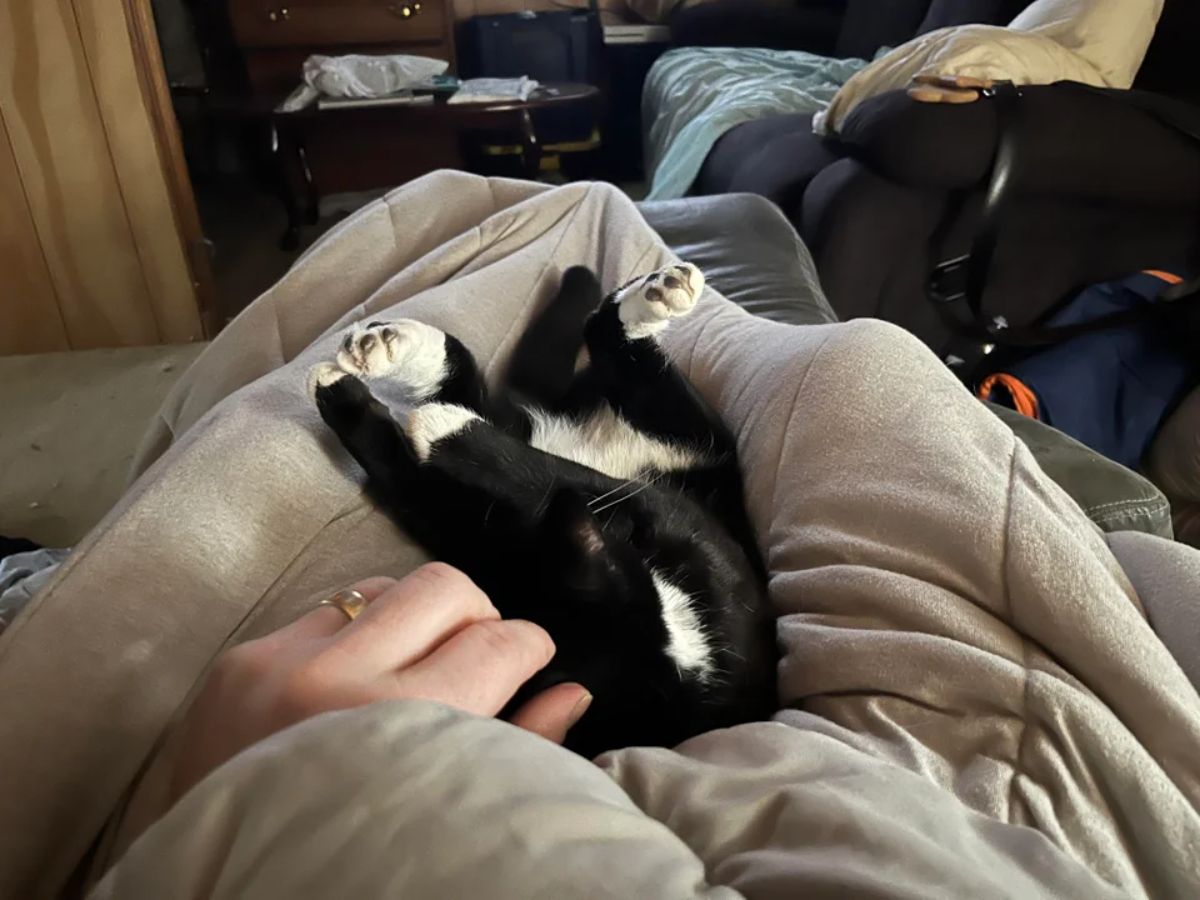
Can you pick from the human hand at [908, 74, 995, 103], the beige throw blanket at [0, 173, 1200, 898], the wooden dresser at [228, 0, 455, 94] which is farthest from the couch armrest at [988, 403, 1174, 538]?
the wooden dresser at [228, 0, 455, 94]

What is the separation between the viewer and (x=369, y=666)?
17.8 inches

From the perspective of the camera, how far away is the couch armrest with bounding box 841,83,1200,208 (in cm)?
156

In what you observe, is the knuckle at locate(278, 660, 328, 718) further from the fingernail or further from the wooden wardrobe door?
the wooden wardrobe door

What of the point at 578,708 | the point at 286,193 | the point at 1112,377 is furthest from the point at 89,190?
the point at 1112,377

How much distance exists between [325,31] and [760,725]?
3325 mm

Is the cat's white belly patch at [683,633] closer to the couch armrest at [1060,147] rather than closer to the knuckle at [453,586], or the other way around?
the knuckle at [453,586]

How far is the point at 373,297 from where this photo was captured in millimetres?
1059

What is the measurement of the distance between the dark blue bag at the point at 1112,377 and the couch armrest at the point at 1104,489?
657 mm

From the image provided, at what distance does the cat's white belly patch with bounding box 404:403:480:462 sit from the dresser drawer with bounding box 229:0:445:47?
2.94m

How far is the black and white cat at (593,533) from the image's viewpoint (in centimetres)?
76

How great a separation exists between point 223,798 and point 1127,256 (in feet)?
6.28

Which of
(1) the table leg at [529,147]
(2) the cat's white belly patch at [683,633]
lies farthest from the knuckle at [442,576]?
(1) the table leg at [529,147]

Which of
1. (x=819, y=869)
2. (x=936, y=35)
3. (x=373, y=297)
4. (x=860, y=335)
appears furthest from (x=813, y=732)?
(x=936, y=35)

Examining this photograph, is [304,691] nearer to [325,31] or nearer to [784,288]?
[784,288]
